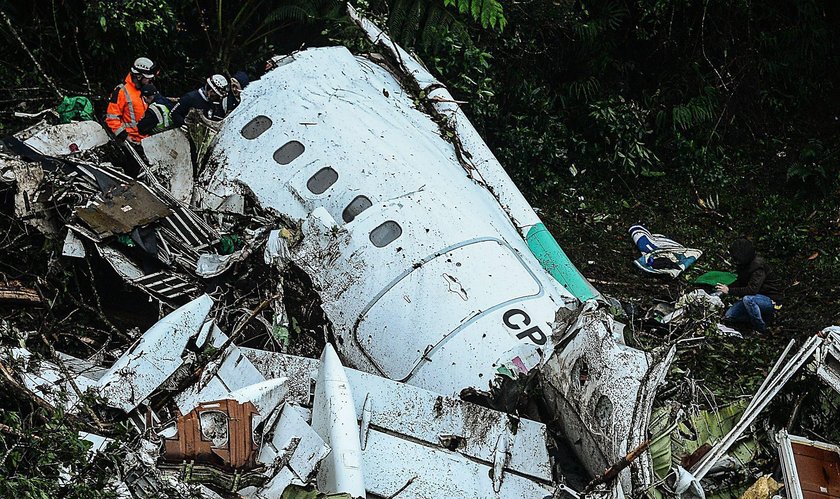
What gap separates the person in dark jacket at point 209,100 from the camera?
10797 mm

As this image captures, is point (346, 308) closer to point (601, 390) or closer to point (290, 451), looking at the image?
point (290, 451)

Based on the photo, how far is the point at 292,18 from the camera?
1355cm

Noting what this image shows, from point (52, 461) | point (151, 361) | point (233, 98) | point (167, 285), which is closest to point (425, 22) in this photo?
point (233, 98)

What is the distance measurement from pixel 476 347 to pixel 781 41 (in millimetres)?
9240

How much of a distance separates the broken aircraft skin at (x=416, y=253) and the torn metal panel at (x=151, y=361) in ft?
3.83

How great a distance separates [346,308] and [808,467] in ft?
13.0

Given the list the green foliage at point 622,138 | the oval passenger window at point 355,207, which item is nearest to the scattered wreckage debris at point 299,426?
the oval passenger window at point 355,207

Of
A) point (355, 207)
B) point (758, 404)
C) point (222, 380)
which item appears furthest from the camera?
point (355, 207)

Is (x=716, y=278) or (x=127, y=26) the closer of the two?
(x=716, y=278)

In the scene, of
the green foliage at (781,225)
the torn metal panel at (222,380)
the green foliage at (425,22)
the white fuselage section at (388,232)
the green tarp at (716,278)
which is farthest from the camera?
the green foliage at (425,22)

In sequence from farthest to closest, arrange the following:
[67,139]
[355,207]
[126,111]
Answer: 1. [126,111]
2. [67,139]
3. [355,207]

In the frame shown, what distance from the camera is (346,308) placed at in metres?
8.13

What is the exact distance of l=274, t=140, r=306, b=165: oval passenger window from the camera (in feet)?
29.6

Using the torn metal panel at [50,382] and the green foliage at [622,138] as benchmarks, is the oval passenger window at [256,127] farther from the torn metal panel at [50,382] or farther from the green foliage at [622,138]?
the green foliage at [622,138]
